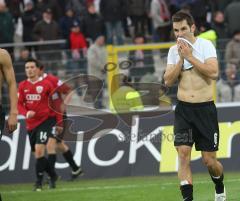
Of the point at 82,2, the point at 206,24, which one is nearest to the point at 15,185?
the point at 206,24

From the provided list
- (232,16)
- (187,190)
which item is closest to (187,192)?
(187,190)

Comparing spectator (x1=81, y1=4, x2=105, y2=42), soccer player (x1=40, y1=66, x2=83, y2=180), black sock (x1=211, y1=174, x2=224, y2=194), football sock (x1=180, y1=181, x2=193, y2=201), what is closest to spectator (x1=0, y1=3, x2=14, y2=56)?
spectator (x1=81, y1=4, x2=105, y2=42)

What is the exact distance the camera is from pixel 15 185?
15922mm

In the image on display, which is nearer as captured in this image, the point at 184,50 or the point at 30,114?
the point at 184,50

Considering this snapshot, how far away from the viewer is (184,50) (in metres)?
9.69

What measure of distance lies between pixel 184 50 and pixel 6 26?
11.6 meters

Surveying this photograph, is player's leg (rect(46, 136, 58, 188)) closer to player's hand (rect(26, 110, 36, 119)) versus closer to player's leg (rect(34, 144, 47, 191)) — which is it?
player's leg (rect(34, 144, 47, 191))

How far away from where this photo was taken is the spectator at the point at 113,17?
21734mm

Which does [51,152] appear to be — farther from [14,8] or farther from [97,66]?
Result: [14,8]

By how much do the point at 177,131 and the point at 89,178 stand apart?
247 inches

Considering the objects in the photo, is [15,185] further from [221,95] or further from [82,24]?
[82,24]

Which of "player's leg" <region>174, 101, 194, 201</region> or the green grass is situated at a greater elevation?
"player's leg" <region>174, 101, 194, 201</region>

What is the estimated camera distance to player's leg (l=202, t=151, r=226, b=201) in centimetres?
1020

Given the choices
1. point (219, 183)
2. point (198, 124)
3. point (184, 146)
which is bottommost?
point (219, 183)
